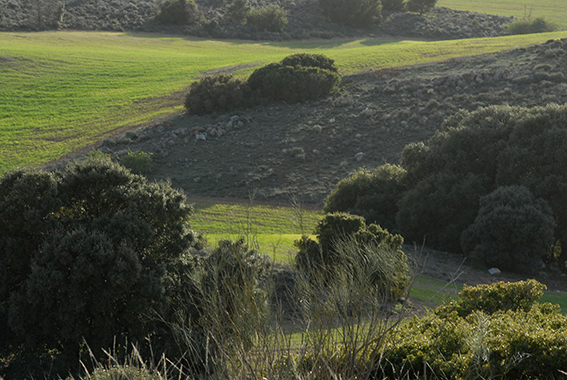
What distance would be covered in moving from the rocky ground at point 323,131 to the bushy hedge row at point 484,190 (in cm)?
600

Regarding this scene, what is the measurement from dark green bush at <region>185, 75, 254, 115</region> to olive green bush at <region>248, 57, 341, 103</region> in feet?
4.67

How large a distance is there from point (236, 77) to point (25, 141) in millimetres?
16591

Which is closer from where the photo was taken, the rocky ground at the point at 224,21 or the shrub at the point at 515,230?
the shrub at the point at 515,230

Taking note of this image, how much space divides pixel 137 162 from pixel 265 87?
12.7m

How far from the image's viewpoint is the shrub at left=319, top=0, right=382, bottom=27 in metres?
65.7

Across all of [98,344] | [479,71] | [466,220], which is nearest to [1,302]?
[98,344]

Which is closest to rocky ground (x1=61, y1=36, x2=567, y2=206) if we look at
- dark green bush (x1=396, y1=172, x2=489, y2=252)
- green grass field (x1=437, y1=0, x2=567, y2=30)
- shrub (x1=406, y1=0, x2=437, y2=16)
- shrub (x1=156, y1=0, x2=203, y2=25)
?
dark green bush (x1=396, y1=172, x2=489, y2=252)

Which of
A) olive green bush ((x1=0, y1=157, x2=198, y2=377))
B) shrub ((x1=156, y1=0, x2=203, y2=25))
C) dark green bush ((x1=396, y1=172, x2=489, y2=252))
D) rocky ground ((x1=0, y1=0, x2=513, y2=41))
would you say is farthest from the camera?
shrub ((x1=156, y1=0, x2=203, y2=25))

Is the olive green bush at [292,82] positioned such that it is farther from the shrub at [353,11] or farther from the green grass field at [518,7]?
the green grass field at [518,7]

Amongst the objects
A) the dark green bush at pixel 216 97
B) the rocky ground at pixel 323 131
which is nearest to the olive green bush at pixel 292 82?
the rocky ground at pixel 323 131

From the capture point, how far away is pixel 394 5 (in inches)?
2891

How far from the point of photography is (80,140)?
34125mm

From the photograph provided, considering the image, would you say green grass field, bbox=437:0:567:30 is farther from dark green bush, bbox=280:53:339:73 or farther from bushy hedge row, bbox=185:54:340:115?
bushy hedge row, bbox=185:54:340:115

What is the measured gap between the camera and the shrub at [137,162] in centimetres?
2960
